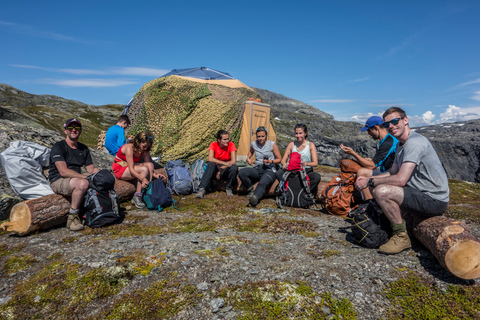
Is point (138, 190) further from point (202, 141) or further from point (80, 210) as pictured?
point (202, 141)

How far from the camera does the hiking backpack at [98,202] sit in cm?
589

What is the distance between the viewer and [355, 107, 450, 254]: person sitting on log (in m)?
4.41

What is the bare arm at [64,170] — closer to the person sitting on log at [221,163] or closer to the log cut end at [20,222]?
the log cut end at [20,222]

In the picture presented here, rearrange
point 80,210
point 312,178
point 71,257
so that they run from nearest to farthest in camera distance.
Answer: point 71,257 < point 80,210 < point 312,178

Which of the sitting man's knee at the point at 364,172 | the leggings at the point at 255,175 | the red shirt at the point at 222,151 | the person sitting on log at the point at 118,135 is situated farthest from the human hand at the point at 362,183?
the person sitting on log at the point at 118,135

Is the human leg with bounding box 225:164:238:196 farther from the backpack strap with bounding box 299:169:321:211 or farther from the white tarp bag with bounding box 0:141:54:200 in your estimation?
the white tarp bag with bounding box 0:141:54:200

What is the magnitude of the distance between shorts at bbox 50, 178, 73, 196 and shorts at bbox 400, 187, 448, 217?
21.3 ft

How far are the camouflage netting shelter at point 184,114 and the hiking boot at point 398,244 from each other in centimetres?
925

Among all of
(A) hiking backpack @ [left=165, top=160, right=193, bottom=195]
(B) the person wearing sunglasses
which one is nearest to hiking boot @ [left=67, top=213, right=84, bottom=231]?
(A) hiking backpack @ [left=165, top=160, right=193, bottom=195]

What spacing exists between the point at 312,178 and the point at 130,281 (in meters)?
5.82

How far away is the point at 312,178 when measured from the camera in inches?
322

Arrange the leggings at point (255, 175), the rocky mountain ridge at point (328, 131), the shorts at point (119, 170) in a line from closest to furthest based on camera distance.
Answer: the shorts at point (119, 170) → the leggings at point (255, 175) → the rocky mountain ridge at point (328, 131)

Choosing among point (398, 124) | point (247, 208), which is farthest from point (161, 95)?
point (398, 124)

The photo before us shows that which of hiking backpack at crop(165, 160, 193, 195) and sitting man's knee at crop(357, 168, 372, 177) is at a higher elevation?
sitting man's knee at crop(357, 168, 372, 177)
